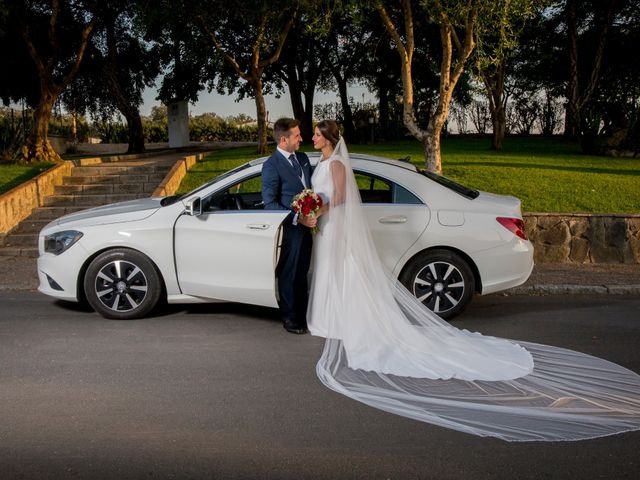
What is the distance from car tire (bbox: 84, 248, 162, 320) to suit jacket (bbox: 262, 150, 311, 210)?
57.6 inches

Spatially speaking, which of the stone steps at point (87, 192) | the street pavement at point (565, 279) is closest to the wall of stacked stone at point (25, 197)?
the stone steps at point (87, 192)

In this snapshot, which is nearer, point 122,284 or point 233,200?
point 122,284

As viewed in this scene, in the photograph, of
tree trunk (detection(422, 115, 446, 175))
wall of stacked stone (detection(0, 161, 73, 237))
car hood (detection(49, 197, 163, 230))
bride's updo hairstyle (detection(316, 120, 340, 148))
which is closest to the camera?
bride's updo hairstyle (detection(316, 120, 340, 148))

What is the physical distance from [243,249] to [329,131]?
4.76 feet

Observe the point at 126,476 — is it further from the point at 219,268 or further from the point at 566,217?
the point at 566,217

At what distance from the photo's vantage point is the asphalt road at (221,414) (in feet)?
12.8

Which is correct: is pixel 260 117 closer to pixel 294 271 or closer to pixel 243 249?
pixel 243 249

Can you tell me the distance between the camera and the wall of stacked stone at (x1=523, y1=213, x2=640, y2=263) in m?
10.8

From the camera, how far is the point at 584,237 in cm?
1085

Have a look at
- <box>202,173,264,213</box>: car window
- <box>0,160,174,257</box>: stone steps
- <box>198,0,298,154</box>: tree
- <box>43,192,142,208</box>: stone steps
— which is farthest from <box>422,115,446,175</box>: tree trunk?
<box>202,173,264,213</box>: car window

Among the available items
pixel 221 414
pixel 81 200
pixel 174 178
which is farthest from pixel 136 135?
pixel 221 414

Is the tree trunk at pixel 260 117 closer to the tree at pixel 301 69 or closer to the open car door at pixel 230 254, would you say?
the tree at pixel 301 69

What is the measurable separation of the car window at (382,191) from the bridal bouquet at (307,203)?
93cm

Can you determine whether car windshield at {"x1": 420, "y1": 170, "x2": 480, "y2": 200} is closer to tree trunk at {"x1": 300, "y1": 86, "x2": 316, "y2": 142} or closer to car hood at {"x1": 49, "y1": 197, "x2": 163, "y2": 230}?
car hood at {"x1": 49, "y1": 197, "x2": 163, "y2": 230}
